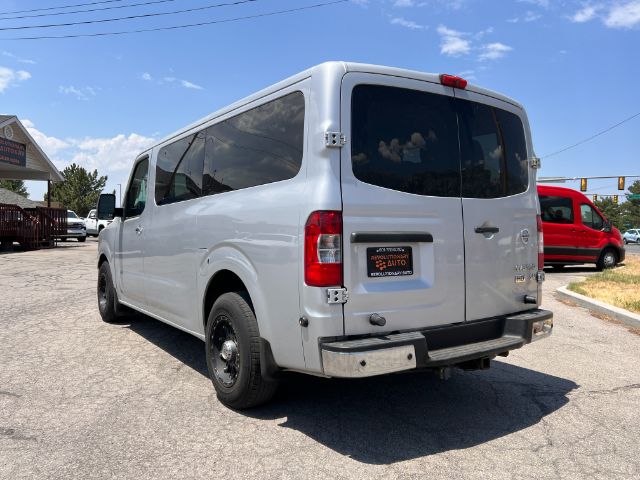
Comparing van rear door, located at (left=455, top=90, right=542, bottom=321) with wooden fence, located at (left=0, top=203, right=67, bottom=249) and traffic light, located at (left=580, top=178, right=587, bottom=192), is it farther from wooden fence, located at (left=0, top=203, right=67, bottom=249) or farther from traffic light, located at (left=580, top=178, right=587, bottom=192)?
traffic light, located at (left=580, top=178, right=587, bottom=192)

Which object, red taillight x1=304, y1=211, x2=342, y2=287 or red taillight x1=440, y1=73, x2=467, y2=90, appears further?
red taillight x1=440, y1=73, x2=467, y2=90

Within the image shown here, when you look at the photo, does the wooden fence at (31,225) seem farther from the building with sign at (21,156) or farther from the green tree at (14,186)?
the green tree at (14,186)

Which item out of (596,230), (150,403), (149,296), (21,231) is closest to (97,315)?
(149,296)

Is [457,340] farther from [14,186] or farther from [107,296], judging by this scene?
[14,186]

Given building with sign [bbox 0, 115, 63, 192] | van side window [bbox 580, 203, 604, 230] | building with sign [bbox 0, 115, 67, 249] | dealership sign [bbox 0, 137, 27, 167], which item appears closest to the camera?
van side window [bbox 580, 203, 604, 230]

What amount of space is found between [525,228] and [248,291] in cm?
218

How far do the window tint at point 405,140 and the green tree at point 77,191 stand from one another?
7023cm

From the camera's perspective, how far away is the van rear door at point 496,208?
3.63 m

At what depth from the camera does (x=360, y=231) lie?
3.07 metres

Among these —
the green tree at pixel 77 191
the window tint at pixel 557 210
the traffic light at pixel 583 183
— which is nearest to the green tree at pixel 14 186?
the green tree at pixel 77 191

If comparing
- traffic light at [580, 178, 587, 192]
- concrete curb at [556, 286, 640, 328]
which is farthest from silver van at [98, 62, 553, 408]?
traffic light at [580, 178, 587, 192]

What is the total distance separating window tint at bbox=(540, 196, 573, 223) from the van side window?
485 mm

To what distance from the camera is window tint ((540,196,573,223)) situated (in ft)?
47.5

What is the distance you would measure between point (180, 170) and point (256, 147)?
4.44 ft
